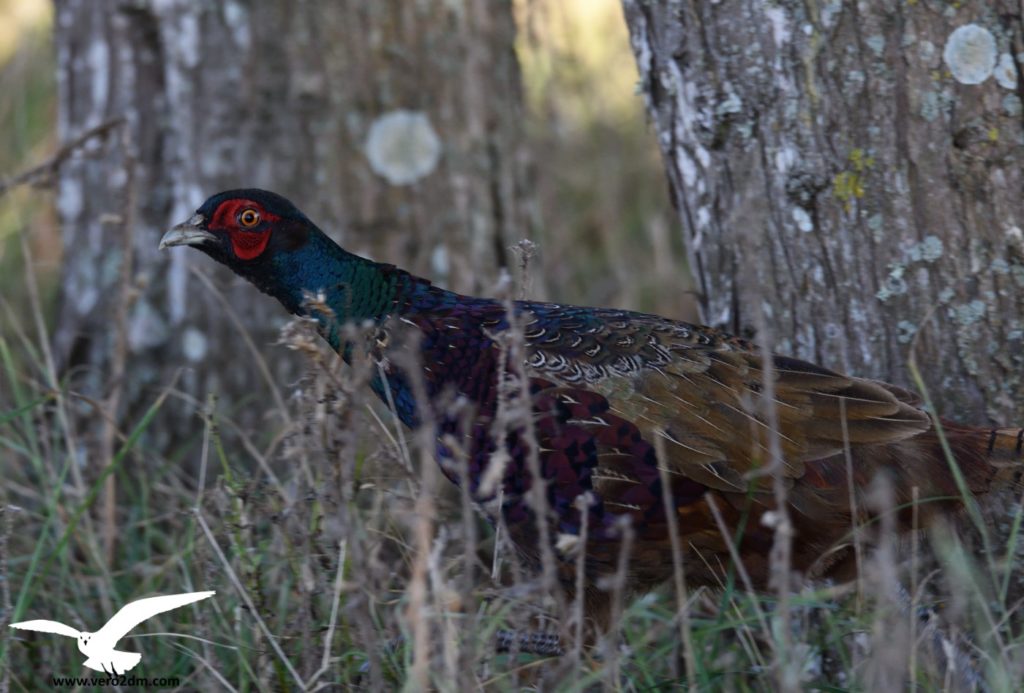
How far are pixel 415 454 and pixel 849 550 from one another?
171 cm

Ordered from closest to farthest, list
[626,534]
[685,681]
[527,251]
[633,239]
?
[626,534]
[527,251]
[685,681]
[633,239]

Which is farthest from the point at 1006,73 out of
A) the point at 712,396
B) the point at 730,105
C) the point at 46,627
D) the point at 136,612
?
the point at 46,627

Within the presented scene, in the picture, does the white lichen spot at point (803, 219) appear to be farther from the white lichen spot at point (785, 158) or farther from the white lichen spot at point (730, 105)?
the white lichen spot at point (730, 105)

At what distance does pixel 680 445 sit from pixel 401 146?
2.04 m

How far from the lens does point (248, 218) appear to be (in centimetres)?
295

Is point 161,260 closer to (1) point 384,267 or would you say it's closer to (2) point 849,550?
(1) point 384,267

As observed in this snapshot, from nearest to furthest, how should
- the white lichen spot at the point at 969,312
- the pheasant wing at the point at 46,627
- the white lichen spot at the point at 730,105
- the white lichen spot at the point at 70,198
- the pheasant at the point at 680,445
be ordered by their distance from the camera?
the pheasant at the point at 680,445 → the pheasant wing at the point at 46,627 → the white lichen spot at the point at 969,312 → the white lichen spot at the point at 730,105 → the white lichen spot at the point at 70,198

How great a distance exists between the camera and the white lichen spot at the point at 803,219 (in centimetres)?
292

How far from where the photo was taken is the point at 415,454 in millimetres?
3990

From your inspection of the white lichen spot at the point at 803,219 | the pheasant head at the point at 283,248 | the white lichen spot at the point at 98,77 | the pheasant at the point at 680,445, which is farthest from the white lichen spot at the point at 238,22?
the white lichen spot at the point at 803,219

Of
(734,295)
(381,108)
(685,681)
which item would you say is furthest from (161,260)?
(685,681)

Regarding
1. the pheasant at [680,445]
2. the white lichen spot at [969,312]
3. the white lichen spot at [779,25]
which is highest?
the white lichen spot at [779,25]

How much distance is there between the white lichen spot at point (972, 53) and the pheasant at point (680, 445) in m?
0.76

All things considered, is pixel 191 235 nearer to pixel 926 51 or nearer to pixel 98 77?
pixel 98 77
